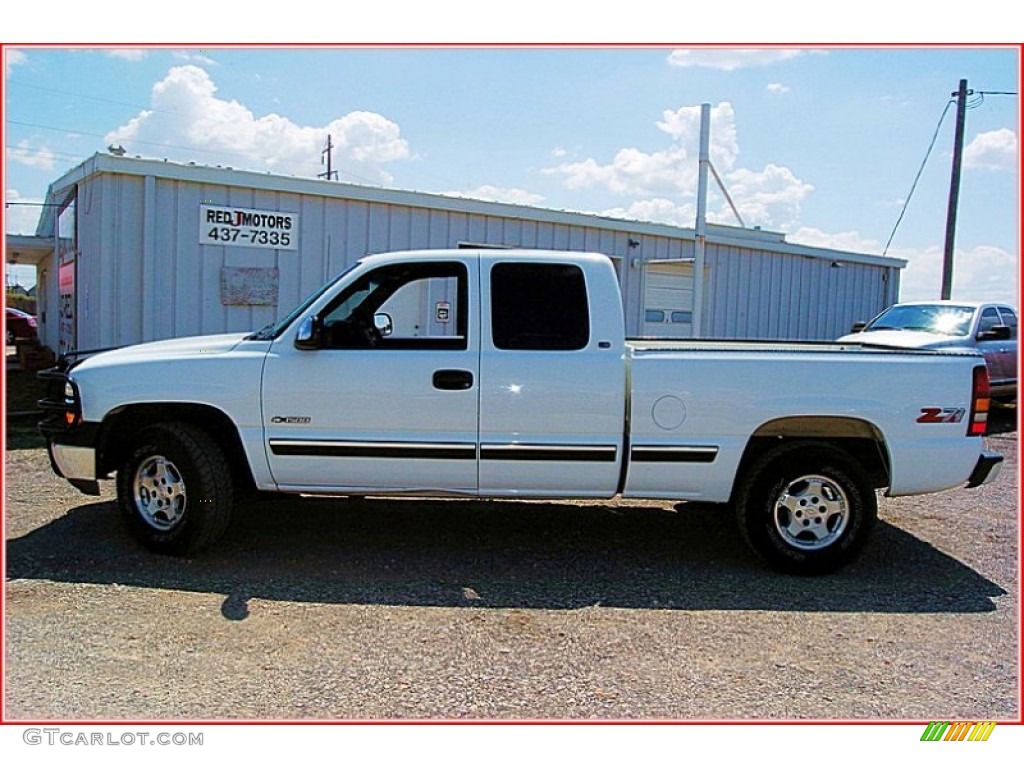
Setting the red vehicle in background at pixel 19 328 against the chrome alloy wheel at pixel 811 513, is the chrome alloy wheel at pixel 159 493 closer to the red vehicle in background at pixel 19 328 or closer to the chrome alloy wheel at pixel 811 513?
the chrome alloy wheel at pixel 811 513

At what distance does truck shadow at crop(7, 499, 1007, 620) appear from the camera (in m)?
4.71

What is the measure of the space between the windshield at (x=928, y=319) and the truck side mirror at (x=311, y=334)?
31.3 ft

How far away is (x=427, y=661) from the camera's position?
151 inches

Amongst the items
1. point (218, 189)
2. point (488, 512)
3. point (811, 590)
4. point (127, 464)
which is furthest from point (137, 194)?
point (811, 590)

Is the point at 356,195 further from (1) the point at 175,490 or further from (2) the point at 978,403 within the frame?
(2) the point at 978,403

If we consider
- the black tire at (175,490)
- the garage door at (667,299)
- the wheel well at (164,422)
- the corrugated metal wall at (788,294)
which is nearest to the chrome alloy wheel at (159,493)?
the black tire at (175,490)

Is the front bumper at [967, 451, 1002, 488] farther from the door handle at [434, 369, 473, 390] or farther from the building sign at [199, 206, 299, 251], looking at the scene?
the building sign at [199, 206, 299, 251]

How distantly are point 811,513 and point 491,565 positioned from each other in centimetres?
203

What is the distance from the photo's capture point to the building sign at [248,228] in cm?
1010

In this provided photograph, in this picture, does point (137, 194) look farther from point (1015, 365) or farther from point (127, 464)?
point (1015, 365)

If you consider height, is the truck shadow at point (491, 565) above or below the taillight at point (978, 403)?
below

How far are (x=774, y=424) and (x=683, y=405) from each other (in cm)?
58

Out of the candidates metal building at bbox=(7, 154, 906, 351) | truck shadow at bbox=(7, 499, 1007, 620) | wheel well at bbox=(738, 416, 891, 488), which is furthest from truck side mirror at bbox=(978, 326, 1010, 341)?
wheel well at bbox=(738, 416, 891, 488)

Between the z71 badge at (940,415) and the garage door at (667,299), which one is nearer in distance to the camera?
the z71 badge at (940,415)
